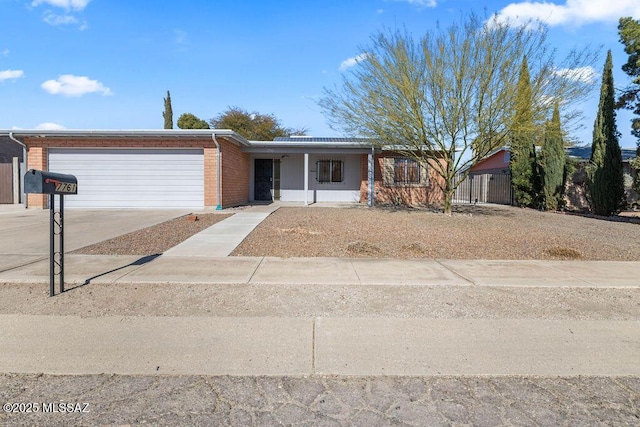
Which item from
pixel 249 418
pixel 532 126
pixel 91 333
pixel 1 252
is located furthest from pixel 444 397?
pixel 532 126

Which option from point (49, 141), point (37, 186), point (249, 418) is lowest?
point (249, 418)

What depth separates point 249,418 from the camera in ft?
8.70

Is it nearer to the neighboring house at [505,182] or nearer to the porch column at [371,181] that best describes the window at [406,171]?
the porch column at [371,181]

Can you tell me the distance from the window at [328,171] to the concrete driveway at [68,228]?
8041 mm

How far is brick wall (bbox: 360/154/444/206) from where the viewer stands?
67.5 ft

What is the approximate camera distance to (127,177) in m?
16.4

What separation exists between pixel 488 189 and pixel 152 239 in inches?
872

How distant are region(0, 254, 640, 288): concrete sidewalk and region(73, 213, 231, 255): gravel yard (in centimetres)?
55

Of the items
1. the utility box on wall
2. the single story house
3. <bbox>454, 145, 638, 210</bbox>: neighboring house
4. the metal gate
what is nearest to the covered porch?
the single story house

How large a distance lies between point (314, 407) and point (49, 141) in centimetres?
1815

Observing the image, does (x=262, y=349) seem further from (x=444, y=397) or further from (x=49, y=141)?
(x=49, y=141)

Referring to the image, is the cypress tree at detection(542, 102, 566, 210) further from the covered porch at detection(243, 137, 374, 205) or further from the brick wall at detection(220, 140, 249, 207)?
the brick wall at detection(220, 140, 249, 207)

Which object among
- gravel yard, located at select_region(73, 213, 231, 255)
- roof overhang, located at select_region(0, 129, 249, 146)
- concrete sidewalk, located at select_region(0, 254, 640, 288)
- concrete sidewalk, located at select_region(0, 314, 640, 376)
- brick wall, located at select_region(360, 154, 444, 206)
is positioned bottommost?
concrete sidewalk, located at select_region(0, 314, 640, 376)

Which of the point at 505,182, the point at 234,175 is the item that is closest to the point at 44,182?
the point at 234,175
